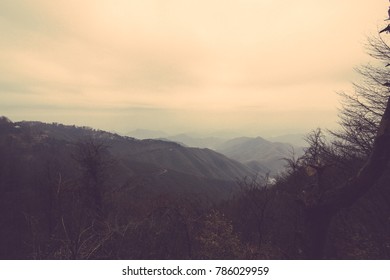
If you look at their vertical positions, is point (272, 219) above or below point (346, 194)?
below

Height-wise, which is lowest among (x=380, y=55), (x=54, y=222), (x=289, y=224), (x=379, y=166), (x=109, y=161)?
(x=54, y=222)

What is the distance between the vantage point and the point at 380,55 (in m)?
15.6

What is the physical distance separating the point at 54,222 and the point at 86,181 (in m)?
12.8

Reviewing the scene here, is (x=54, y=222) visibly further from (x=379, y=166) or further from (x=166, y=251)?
(x=379, y=166)

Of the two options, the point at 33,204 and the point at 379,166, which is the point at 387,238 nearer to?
the point at 379,166

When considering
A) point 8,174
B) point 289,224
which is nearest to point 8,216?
point 8,174

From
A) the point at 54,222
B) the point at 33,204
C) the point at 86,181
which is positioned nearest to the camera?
the point at 86,181

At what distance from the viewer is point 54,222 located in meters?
39.8

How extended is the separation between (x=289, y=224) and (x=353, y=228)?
10672mm

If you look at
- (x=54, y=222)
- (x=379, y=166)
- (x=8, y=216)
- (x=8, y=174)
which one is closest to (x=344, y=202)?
(x=379, y=166)

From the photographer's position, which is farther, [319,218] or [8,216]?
[8,216]

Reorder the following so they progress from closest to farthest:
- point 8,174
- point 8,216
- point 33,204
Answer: point 8,216 → point 33,204 → point 8,174

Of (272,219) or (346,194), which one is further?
(272,219)

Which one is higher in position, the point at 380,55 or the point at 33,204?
the point at 380,55
